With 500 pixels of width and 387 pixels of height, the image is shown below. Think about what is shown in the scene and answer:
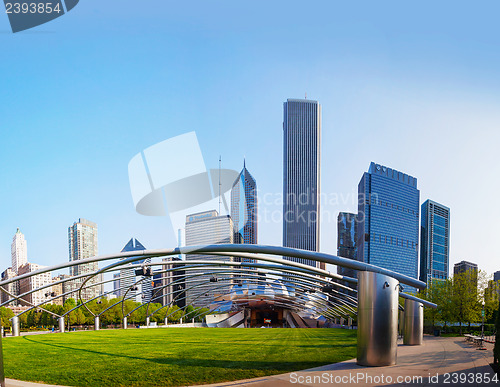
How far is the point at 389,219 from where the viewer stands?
141 meters

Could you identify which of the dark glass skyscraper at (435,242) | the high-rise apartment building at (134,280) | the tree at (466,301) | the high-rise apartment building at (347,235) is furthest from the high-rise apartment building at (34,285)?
the dark glass skyscraper at (435,242)

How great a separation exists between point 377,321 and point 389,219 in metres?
138

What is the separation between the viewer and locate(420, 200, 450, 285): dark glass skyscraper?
187000 mm

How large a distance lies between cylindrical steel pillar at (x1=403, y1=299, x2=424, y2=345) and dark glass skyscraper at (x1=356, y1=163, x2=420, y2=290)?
118332 millimetres

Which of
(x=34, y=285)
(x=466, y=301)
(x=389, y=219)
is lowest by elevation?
(x=34, y=285)

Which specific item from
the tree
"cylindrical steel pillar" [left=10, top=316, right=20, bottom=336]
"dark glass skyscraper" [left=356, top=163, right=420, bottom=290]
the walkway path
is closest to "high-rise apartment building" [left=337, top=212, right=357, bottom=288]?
"dark glass skyscraper" [left=356, top=163, right=420, bottom=290]

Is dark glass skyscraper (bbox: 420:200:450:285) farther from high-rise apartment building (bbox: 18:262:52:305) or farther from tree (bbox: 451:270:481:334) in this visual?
high-rise apartment building (bbox: 18:262:52:305)

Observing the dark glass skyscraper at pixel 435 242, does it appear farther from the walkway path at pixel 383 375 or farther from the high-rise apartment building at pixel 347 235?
the walkway path at pixel 383 375

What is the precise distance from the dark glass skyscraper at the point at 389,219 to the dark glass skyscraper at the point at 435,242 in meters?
45.1

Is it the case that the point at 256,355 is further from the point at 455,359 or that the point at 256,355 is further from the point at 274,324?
the point at 274,324

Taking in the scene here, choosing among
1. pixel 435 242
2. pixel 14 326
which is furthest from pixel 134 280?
pixel 435 242

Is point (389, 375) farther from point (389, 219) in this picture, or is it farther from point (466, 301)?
point (389, 219)

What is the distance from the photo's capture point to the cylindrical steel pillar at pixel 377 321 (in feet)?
41.5

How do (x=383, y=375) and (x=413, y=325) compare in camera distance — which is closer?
(x=383, y=375)
